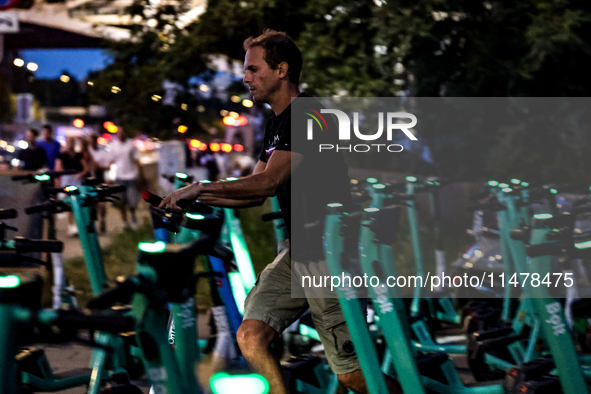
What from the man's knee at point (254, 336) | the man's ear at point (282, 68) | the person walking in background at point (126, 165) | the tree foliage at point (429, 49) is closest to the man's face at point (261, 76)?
the man's ear at point (282, 68)

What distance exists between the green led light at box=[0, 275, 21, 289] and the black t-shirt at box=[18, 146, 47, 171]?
9.17 meters

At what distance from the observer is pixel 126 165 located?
37.6 ft

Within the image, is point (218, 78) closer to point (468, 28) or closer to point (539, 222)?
point (468, 28)

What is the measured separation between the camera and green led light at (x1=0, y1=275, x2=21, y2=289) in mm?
1942

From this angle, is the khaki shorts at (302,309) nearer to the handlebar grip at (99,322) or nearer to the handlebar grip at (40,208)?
the handlebar grip at (99,322)

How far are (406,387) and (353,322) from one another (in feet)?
1.68

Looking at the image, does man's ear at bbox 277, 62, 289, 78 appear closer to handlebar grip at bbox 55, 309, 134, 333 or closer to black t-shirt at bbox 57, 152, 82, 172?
handlebar grip at bbox 55, 309, 134, 333

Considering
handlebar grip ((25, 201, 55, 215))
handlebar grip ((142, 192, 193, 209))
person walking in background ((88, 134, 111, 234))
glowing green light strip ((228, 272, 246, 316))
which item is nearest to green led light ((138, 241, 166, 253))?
handlebar grip ((142, 192, 193, 209))

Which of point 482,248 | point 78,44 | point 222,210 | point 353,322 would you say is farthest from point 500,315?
point 78,44

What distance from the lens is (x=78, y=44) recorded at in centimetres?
1684

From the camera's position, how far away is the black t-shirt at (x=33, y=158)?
1062cm

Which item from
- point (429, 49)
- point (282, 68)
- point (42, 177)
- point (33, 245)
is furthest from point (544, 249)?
point (429, 49)

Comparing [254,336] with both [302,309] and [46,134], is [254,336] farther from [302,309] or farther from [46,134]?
[46,134]

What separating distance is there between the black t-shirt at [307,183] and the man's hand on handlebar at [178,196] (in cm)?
41
